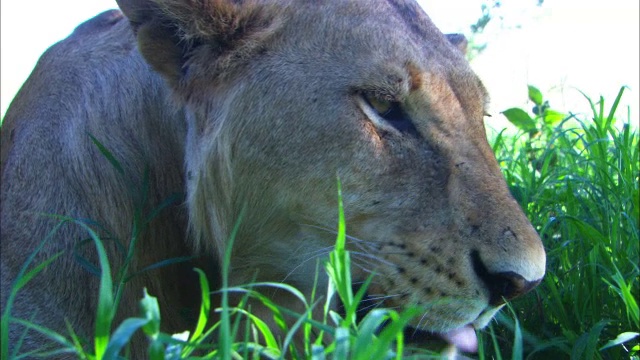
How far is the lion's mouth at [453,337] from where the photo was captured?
8.09 ft

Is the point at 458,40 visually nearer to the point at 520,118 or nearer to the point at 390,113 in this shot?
the point at 390,113

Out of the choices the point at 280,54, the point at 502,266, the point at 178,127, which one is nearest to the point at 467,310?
the point at 502,266

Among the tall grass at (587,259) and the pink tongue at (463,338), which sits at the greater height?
the pink tongue at (463,338)

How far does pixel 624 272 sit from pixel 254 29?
1592mm

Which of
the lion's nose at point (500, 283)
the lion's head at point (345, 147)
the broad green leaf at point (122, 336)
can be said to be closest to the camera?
the broad green leaf at point (122, 336)

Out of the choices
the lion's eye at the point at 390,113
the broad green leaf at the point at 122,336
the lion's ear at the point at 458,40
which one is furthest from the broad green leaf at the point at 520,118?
the broad green leaf at the point at 122,336

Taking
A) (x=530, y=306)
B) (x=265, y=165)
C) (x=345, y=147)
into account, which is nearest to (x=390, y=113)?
(x=345, y=147)

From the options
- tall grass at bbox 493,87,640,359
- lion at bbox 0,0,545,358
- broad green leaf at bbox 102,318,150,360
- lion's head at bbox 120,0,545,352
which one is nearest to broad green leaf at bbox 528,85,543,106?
tall grass at bbox 493,87,640,359

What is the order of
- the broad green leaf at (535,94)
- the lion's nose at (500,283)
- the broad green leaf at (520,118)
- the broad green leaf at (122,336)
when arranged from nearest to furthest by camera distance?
the broad green leaf at (122,336), the lion's nose at (500,283), the broad green leaf at (520,118), the broad green leaf at (535,94)

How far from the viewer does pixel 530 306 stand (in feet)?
10.5

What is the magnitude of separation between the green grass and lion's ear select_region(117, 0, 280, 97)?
0.35m

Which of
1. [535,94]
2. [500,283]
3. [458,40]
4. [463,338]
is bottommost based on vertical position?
[535,94]

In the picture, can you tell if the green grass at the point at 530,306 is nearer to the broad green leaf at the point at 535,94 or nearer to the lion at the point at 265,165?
the lion at the point at 265,165

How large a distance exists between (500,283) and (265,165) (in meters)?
0.81
